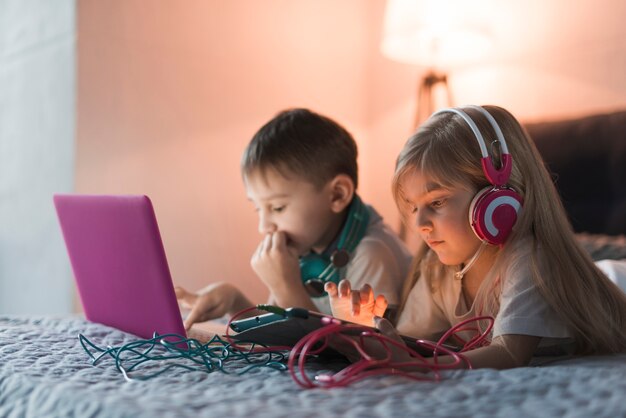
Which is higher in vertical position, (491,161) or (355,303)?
(491,161)

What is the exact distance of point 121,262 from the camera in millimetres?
1113

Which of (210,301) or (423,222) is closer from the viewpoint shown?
(423,222)

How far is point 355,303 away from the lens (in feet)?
3.34

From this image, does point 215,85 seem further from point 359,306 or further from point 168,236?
point 359,306

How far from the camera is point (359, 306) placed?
1.02m

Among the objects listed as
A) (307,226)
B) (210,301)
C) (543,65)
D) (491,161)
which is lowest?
(210,301)

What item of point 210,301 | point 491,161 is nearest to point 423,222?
point 491,161

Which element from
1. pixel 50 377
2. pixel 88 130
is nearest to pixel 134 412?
pixel 50 377

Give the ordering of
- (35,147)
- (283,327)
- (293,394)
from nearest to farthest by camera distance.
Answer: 1. (293,394)
2. (283,327)
3. (35,147)

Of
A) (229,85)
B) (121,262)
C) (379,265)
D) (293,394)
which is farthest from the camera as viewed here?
(229,85)

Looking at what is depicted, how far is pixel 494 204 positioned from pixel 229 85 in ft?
4.06

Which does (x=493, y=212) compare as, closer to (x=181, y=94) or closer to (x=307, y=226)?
(x=307, y=226)

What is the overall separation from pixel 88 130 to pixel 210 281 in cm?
54

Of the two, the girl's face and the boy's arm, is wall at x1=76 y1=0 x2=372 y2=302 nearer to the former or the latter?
the boy's arm
